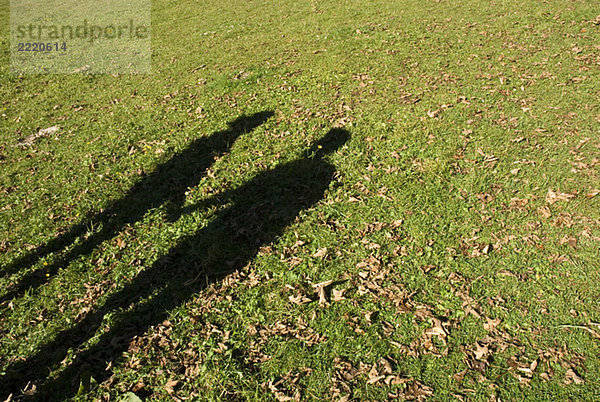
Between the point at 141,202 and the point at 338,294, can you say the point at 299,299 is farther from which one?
the point at 141,202

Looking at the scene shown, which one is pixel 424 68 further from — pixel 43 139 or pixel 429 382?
pixel 43 139

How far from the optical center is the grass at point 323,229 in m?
4.46

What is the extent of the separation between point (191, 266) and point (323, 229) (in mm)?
1831

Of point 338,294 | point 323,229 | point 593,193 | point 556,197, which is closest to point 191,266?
point 323,229

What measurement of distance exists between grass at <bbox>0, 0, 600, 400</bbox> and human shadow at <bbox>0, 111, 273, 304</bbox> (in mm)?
35

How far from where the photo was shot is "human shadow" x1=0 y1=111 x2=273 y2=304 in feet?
19.8

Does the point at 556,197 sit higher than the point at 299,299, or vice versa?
the point at 556,197

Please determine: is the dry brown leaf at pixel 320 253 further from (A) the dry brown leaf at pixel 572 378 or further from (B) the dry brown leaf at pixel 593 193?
(B) the dry brown leaf at pixel 593 193

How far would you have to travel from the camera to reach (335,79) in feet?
32.2

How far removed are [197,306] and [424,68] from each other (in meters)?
7.28

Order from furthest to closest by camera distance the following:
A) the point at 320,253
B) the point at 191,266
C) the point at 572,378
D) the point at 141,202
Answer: the point at 141,202 < the point at 191,266 < the point at 320,253 < the point at 572,378

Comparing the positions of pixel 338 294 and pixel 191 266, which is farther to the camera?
pixel 191 266

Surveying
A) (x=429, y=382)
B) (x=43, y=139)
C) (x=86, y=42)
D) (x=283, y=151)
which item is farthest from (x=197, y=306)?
(x=86, y=42)

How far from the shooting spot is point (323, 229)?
6.06 m
